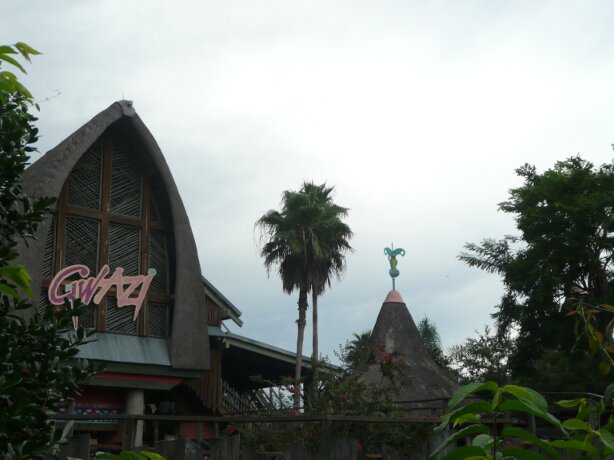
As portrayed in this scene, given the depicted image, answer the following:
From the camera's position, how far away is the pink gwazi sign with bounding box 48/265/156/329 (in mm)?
18828

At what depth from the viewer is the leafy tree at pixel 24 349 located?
332 centimetres

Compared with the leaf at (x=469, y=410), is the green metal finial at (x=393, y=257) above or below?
above

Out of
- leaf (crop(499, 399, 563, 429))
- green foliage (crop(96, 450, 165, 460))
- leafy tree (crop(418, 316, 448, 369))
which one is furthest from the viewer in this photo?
leafy tree (crop(418, 316, 448, 369))

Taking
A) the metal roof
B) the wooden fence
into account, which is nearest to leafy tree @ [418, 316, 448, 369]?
the metal roof

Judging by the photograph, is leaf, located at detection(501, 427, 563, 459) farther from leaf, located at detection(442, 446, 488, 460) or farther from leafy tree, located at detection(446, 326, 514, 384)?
leafy tree, located at detection(446, 326, 514, 384)

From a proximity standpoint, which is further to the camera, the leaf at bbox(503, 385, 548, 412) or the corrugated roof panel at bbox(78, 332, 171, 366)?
the corrugated roof panel at bbox(78, 332, 171, 366)

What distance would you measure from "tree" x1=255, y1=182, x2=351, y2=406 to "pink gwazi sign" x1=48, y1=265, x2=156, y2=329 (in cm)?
1820

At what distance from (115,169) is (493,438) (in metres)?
20.2

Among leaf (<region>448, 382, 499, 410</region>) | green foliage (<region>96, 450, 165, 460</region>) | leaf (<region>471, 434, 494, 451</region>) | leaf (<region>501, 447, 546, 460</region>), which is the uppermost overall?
leaf (<region>448, 382, 499, 410</region>)

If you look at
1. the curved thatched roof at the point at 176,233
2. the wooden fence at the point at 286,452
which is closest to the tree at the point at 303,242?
the curved thatched roof at the point at 176,233

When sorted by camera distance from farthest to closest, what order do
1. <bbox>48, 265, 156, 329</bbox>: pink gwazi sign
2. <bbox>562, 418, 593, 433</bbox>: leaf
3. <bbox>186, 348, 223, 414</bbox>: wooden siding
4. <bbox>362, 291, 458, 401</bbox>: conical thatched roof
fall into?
1. <bbox>362, 291, 458, 401</bbox>: conical thatched roof
2. <bbox>186, 348, 223, 414</bbox>: wooden siding
3. <bbox>48, 265, 156, 329</bbox>: pink gwazi sign
4. <bbox>562, 418, 593, 433</bbox>: leaf

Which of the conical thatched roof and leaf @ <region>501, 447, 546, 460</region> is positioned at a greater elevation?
the conical thatched roof

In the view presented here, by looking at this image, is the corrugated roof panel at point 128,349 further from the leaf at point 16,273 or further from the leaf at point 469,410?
the leaf at point 469,410

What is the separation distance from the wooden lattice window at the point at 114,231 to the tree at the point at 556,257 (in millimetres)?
14565
